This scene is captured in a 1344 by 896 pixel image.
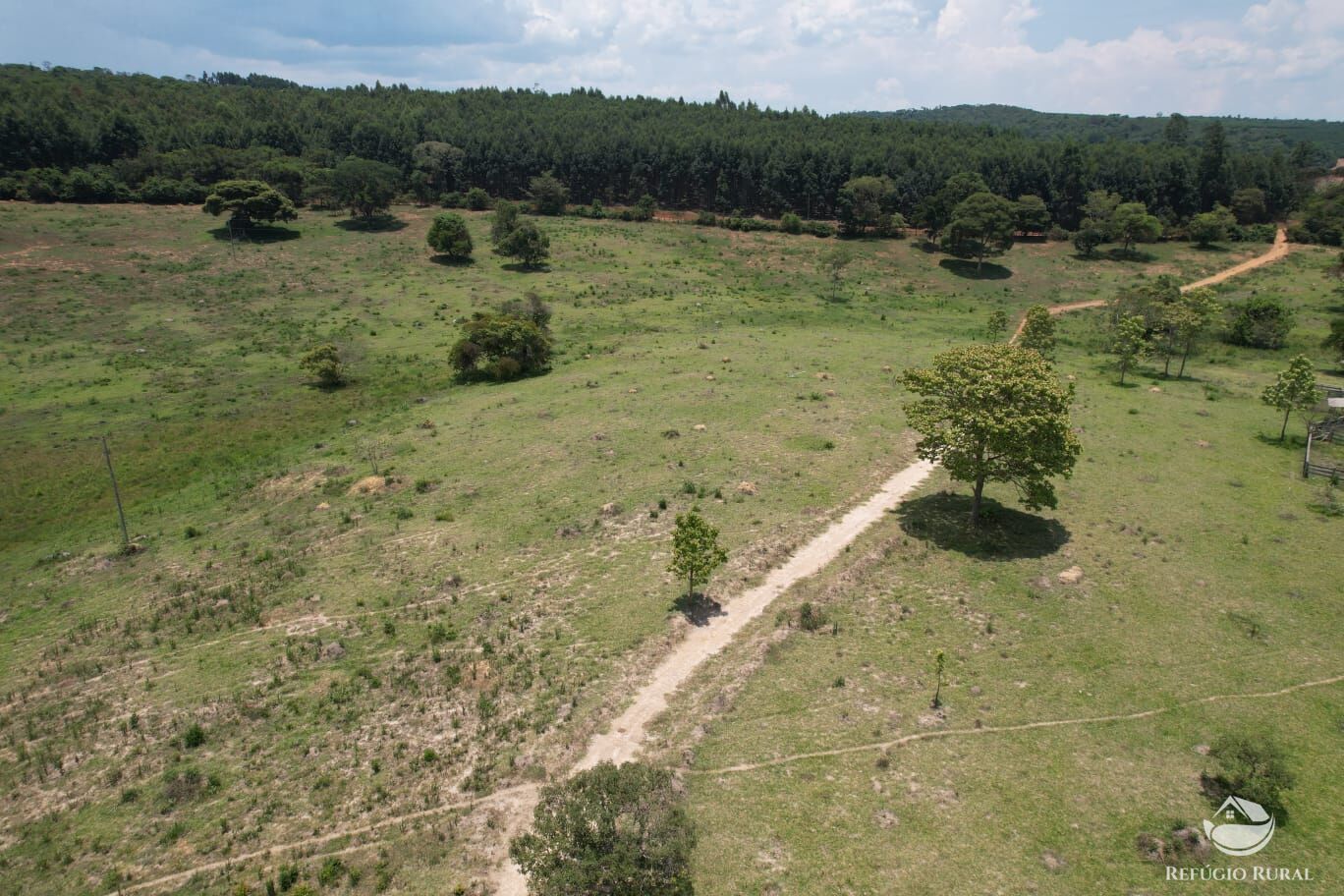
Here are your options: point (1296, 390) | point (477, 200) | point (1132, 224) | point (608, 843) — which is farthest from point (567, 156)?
point (608, 843)

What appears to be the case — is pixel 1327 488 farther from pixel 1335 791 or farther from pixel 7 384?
pixel 7 384

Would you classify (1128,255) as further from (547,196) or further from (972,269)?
(547,196)

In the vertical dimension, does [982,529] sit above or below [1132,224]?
below

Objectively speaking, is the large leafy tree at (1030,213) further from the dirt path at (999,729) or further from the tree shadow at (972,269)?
the dirt path at (999,729)

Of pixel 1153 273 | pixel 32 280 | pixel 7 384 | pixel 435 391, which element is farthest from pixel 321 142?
pixel 1153 273

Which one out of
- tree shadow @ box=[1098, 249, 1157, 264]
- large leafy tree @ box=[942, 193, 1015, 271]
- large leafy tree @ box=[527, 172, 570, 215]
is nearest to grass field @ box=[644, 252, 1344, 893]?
large leafy tree @ box=[942, 193, 1015, 271]

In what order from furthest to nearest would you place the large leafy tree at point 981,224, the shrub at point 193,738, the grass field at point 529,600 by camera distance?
the large leafy tree at point 981,224, the shrub at point 193,738, the grass field at point 529,600


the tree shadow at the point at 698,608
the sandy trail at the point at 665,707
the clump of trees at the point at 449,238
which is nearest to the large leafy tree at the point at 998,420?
the sandy trail at the point at 665,707

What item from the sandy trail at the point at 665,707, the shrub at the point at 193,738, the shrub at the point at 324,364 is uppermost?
the shrub at the point at 324,364
